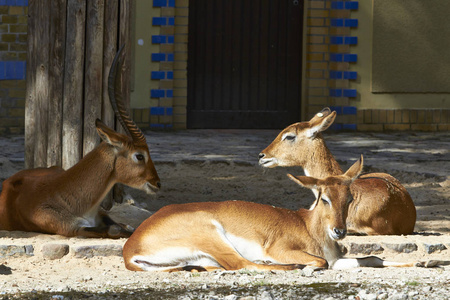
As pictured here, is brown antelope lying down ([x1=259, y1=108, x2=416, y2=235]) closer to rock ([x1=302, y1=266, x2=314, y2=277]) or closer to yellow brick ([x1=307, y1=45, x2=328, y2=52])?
rock ([x1=302, y1=266, x2=314, y2=277])

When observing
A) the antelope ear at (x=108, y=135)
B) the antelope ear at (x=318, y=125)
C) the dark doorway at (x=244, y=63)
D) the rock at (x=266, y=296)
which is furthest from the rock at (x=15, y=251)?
the dark doorway at (x=244, y=63)

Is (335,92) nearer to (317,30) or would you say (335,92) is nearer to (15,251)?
(317,30)

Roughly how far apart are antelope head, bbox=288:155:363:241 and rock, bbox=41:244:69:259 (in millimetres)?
1795

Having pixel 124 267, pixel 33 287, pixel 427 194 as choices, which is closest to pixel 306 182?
pixel 124 267

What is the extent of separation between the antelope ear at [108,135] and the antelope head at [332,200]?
5.47 ft

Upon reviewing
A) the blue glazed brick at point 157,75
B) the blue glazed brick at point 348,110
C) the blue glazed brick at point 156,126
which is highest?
the blue glazed brick at point 157,75

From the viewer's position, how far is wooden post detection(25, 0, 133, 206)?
24.2 ft

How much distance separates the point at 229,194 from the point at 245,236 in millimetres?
3405

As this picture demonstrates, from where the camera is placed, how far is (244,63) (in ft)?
47.4

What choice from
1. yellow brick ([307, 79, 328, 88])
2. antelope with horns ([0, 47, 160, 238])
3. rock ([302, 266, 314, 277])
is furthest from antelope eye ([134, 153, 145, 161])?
yellow brick ([307, 79, 328, 88])

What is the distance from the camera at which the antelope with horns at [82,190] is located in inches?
255

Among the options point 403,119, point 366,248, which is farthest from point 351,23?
point 366,248

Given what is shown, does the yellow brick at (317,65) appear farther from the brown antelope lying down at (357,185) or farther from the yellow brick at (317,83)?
the brown antelope lying down at (357,185)

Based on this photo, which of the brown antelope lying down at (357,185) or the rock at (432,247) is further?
the brown antelope lying down at (357,185)
